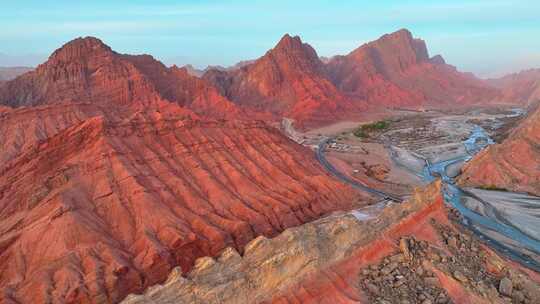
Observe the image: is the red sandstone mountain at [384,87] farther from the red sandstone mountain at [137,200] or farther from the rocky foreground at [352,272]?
the rocky foreground at [352,272]

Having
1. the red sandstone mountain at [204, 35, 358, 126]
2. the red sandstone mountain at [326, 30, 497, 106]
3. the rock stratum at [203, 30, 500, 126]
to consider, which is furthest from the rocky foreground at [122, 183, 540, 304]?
the red sandstone mountain at [326, 30, 497, 106]

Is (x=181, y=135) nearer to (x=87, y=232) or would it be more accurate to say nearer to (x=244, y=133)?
(x=244, y=133)

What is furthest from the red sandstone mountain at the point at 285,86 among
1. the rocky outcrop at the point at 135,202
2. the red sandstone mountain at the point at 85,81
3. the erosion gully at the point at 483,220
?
the rocky outcrop at the point at 135,202

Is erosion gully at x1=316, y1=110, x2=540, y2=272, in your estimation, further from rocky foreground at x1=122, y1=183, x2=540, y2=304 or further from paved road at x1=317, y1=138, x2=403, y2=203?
rocky foreground at x1=122, y1=183, x2=540, y2=304

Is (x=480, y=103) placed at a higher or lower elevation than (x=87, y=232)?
lower

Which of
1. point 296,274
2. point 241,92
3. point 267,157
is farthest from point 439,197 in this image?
point 241,92

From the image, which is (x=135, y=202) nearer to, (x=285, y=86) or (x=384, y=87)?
(x=285, y=86)
